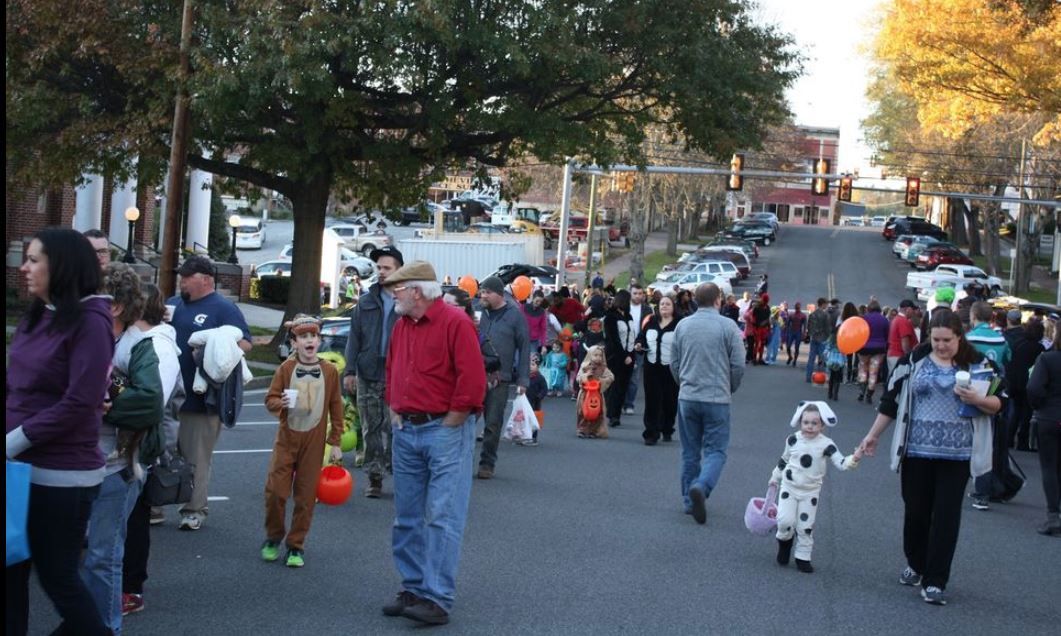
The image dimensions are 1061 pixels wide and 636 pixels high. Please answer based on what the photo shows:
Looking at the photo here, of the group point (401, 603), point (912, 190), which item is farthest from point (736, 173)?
point (401, 603)

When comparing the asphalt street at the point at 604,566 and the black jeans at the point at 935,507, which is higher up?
the black jeans at the point at 935,507

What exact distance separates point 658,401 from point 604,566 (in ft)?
22.4

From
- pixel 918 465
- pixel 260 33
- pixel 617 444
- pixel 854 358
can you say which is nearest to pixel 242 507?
pixel 918 465

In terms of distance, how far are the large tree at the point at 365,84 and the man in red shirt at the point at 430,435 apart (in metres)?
13.3

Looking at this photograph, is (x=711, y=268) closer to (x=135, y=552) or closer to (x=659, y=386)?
(x=659, y=386)

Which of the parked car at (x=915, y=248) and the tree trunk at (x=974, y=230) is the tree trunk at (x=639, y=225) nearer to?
the parked car at (x=915, y=248)

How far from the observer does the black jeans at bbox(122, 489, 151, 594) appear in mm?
7070

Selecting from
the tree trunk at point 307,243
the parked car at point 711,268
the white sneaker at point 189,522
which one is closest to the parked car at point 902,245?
the parked car at point 711,268

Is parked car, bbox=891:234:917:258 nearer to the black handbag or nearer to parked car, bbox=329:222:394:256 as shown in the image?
parked car, bbox=329:222:394:256

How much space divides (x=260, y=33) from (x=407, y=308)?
14146 mm

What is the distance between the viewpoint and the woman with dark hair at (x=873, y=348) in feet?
74.9

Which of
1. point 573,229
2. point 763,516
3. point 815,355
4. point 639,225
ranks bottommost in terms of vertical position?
point 815,355

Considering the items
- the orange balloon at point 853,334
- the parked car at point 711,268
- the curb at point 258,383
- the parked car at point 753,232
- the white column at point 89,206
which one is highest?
the parked car at point 753,232

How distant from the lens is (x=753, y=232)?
83.9m
